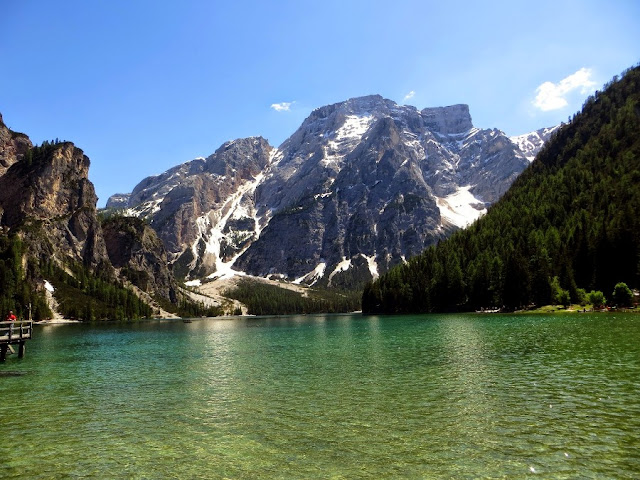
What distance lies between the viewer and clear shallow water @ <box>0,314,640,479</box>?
16.5m

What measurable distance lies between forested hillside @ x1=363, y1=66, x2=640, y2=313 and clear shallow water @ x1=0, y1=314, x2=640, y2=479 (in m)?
85.3

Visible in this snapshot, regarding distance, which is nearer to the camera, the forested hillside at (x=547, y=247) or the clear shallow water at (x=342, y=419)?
the clear shallow water at (x=342, y=419)

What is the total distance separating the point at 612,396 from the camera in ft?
79.8

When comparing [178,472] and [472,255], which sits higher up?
[472,255]

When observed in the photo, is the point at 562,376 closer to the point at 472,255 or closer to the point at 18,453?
the point at 18,453

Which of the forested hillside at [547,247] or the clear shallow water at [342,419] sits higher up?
the forested hillside at [547,247]

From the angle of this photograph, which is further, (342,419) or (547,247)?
(547,247)

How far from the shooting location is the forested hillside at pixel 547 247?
378 ft

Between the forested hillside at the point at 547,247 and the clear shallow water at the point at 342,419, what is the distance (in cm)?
8530

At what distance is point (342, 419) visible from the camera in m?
22.9

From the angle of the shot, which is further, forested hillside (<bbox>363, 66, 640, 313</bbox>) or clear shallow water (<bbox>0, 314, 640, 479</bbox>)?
forested hillside (<bbox>363, 66, 640, 313</bbox>)

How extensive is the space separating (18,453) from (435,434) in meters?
18.9

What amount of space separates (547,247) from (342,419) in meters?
139

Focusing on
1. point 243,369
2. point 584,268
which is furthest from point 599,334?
point 584,268
